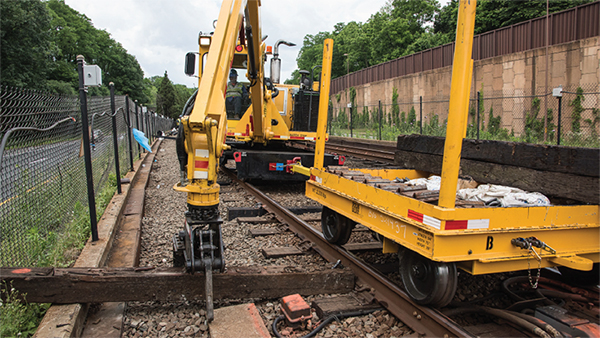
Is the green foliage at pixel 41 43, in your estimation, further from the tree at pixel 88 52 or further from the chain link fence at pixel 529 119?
the chain link fence at pixel 529 119

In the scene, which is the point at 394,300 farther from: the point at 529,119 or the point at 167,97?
the point at 167,97

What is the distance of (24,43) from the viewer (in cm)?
3244

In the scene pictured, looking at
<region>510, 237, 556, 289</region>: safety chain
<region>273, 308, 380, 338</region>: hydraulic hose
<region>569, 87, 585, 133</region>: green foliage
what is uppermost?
<region>569, 87, 585, 133</region>: green foliage

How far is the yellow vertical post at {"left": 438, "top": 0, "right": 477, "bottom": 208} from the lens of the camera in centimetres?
263


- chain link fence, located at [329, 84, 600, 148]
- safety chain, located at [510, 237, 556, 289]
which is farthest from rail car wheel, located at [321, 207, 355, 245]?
chain link fence, located at [329, 84, 600, 148]

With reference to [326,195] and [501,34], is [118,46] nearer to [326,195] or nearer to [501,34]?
[501,34]

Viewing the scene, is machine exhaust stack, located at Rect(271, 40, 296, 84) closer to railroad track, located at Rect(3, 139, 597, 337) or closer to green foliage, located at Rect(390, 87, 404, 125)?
railroad track, located at Rect(3, 139, 597, 337)

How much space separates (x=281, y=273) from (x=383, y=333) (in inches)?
42.0

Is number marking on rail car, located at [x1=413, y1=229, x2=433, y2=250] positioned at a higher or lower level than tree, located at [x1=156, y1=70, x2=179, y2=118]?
lower

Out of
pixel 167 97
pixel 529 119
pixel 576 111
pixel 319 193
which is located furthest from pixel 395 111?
pixel 167 97

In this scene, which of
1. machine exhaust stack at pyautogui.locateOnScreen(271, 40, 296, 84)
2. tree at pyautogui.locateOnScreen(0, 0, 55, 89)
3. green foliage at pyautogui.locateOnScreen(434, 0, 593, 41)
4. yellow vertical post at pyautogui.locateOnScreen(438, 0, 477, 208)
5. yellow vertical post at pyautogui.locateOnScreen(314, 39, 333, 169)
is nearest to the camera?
yellow vertical post at pyautogui.locateOnScreen(438, 0, 477, 208)

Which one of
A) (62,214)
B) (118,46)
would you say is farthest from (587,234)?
(118,46)

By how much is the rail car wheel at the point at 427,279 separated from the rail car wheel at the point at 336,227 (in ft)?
3.57

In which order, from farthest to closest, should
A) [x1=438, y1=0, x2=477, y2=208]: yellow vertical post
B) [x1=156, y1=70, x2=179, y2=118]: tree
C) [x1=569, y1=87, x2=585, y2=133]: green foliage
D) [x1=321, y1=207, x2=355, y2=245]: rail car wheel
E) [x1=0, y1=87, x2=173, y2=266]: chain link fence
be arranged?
[x1=156, y1=70, x2=179, y2=118]: tree < [x1=569, y1=87, x2=585, y2=133]: green foliage < [x1=321, y1=207, x2=355, y2=245]: rail car wheel < [x1=0, y1=87, x2=173, y2=266]: chain link fence < [x1=438, y1=0, x2=477, y2=208]: yellow vertical post
